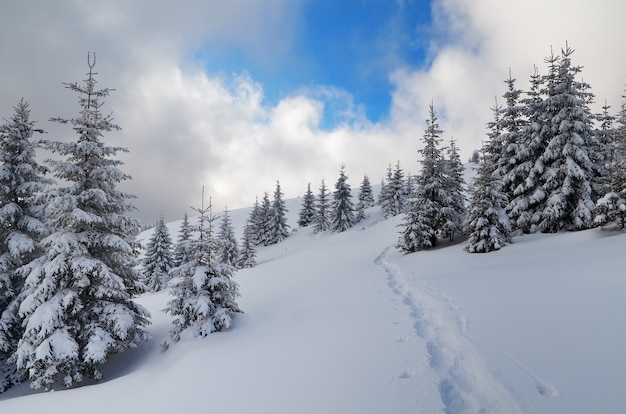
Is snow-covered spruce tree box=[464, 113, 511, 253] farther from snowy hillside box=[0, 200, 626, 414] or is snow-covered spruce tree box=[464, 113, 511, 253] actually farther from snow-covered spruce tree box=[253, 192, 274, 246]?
snow-covered spruce tree box=[253, 192, 274, 246]

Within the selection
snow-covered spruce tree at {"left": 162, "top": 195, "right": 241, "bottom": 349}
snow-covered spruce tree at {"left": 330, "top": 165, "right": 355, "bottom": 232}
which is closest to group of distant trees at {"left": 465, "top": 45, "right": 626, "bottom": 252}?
snow-covered spruce tree at {"left": 162, "top": 195, "right": 241, "bottom": 349}

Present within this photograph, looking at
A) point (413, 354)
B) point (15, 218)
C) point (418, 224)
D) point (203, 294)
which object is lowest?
point (413, 354)

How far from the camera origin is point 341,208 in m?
49.7

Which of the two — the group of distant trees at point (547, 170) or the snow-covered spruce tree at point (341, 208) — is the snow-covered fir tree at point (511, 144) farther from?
the snow-covered spruce tree at point (341, 208)

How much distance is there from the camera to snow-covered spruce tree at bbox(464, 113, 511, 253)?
17.1 m

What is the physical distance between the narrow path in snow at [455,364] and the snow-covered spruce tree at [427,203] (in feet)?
39.4

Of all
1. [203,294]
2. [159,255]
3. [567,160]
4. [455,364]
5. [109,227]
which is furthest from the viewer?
[159,255]

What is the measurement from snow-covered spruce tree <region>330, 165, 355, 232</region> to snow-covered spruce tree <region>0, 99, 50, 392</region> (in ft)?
130

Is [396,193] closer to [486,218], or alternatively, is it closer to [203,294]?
[486,218]

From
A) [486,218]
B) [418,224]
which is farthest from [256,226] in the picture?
[486,218]

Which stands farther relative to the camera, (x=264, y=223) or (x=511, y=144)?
(x=264, y=223)

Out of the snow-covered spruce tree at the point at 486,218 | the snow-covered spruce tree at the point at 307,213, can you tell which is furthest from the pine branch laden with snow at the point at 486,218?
the snow-covered spruce tree at the point at 307,213

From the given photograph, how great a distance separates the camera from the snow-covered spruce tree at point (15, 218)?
36.5ft

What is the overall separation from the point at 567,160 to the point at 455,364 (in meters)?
17.2
